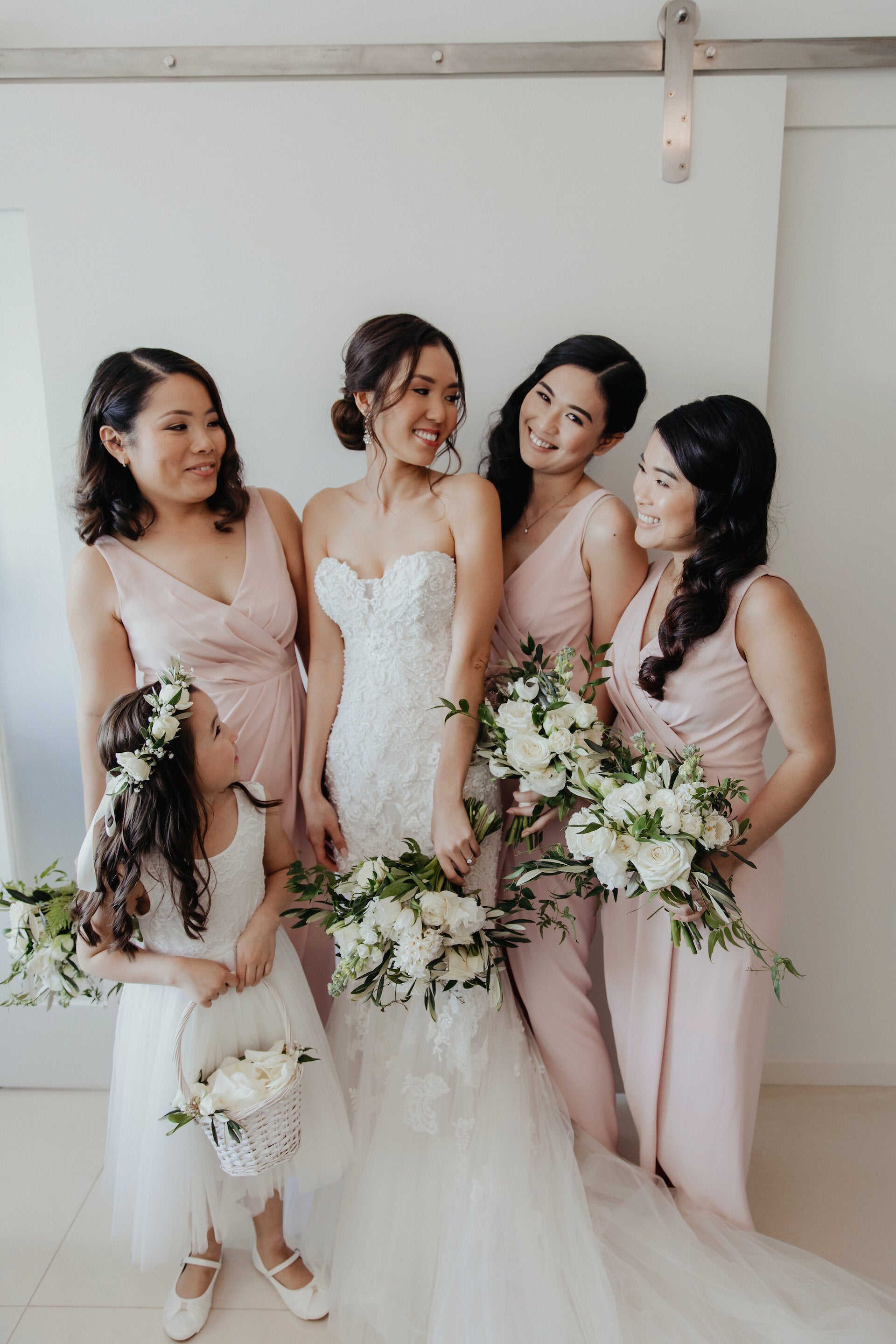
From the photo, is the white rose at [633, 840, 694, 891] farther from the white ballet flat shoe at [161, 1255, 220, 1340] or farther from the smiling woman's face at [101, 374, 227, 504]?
the white ballet flat shoe at [161, 1255, 220, 1340]

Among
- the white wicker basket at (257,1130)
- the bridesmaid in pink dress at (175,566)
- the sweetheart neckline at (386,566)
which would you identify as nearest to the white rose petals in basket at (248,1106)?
the white wicker basket at (257,1130)

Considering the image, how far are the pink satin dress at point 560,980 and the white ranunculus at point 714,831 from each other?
564 millimetres

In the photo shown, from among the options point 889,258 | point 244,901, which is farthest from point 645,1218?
point 889,258

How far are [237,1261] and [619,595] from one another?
1.97 m

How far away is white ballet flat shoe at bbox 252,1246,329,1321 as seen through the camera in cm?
191

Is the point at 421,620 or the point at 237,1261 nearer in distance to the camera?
the point at 421,620

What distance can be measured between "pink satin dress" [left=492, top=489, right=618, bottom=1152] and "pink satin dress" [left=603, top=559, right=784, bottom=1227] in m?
0.11

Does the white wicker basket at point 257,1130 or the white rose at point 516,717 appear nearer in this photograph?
the white wicker basket at point 257,1130

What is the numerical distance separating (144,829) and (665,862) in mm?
1034

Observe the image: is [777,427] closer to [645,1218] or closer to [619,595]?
[619,595]

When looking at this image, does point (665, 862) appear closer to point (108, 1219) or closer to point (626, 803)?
point (626, 803)

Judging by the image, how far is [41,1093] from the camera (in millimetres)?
2752

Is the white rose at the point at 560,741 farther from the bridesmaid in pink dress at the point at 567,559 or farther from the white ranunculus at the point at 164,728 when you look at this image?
the white ranunculus at the point at 164,728

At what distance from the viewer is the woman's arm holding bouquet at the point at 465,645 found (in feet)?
6.05
